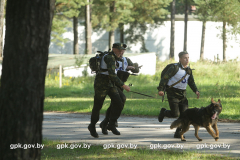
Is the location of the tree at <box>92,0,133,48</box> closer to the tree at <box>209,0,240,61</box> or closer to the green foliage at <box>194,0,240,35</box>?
the green foliage at <box>194,0,240,35</box>

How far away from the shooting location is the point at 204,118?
679 cm

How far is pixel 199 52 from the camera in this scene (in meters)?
47.6

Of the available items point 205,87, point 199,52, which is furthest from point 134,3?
point 205,87

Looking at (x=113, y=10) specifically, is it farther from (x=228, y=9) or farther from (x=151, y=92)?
(x=151, y=92)

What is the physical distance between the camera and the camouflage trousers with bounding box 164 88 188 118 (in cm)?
778

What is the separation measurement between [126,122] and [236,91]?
9.16 m

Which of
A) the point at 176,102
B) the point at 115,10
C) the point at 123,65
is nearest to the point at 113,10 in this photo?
the point at 115,10

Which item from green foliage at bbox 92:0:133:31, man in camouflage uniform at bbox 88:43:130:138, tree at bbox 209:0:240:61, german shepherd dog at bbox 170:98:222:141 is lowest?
german shepherd dog at bbox 170:98:222:141

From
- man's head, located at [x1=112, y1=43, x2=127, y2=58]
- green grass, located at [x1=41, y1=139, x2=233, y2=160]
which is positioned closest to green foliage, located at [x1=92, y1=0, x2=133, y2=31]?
man's head, located at [x1=112, y1=43, x2=127, y2=58]

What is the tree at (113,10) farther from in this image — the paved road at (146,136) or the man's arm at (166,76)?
the man's arm at (166,76)

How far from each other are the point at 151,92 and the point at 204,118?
40.2 ft

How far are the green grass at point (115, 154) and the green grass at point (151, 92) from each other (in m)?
5.35

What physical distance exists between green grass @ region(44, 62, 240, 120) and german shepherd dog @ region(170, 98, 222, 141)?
4.18 m

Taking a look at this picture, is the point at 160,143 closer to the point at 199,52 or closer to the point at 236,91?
the point at 236,91
